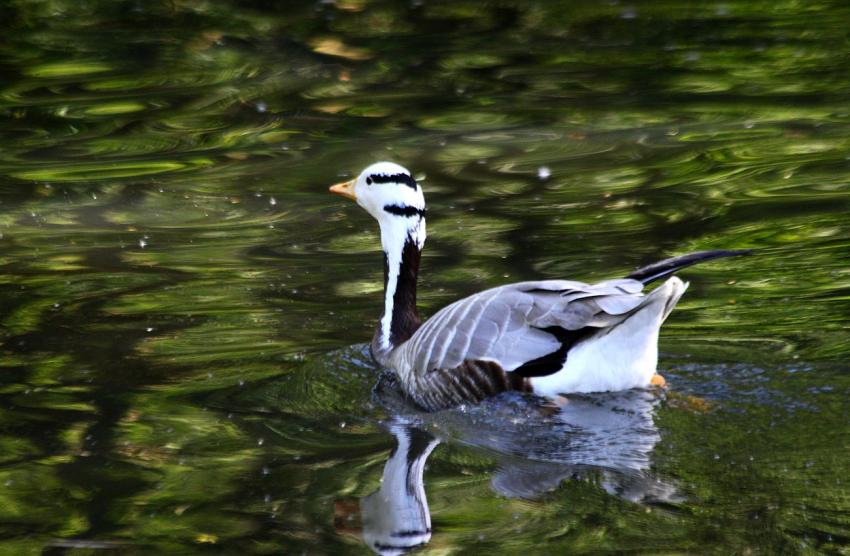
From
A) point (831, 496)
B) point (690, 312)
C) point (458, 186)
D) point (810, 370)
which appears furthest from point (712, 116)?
point (831, 496)

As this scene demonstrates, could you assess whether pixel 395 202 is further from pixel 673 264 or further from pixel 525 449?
pixel 525 449

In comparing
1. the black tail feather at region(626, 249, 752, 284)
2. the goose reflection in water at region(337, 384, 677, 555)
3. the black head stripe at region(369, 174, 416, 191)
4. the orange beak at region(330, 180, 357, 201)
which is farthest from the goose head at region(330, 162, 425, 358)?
the black tail feather at region(626, 249, 752, 284)

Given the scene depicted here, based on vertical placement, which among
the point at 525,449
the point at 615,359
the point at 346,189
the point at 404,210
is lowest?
the point at 525,449

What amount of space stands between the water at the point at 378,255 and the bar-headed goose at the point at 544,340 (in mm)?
161

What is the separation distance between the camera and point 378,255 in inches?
388

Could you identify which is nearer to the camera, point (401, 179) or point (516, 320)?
point (516, 320)

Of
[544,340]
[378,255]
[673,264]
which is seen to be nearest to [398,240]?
[544,340]

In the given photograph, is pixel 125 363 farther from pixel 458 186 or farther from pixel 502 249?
pixel 458 186

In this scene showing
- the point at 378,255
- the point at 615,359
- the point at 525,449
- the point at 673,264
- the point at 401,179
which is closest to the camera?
the point at 525,449

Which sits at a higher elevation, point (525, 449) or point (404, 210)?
point (404, 210)

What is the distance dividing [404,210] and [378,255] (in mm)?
1732

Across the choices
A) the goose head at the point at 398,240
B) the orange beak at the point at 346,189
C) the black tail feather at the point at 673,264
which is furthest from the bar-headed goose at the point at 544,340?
the orange beak at the point at 346,189

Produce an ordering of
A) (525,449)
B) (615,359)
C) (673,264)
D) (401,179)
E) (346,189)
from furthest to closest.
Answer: (346,189), (401,179), (615,359), (673,264), (525,449)

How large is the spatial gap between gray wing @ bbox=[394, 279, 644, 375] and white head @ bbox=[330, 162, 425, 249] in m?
0.76
